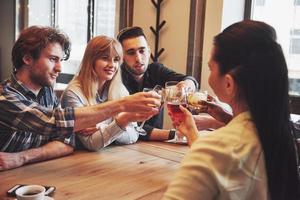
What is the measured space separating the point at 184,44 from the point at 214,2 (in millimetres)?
441

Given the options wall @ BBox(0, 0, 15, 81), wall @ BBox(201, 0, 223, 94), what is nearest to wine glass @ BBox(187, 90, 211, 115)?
wall @ BBox(201, 0, 223, 94)

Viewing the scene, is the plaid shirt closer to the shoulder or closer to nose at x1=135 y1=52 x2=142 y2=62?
the shoulder

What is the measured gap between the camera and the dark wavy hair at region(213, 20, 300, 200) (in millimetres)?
762

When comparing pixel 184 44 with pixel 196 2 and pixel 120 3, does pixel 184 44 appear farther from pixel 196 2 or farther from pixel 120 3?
pixel 120 3

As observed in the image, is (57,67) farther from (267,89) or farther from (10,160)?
(267,89)

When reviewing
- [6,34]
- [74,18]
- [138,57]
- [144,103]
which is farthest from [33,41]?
[6,34]

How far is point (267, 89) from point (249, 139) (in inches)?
4.3

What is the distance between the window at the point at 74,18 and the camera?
443 cm

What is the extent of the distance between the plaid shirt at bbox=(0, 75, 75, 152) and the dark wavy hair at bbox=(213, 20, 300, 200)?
870 millimetres

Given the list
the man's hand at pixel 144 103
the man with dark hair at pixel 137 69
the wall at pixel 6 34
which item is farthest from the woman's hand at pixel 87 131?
the wall at pixel 6 34

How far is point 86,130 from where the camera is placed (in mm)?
1730

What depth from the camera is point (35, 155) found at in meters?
1.50

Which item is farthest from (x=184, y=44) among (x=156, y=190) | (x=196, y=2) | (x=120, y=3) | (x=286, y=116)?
(x=286, y=116)

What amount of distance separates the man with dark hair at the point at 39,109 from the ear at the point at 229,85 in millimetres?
693
